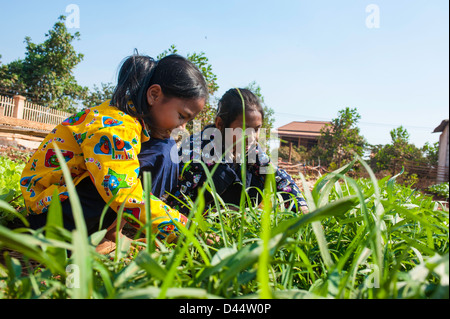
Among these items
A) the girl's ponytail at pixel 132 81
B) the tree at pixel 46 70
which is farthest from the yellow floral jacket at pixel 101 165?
the tree at pixel 46 70

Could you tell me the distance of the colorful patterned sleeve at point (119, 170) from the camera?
4.04ft

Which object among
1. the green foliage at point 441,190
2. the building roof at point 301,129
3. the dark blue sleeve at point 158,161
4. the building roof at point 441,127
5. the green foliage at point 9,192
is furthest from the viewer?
the building roof at point 301,129

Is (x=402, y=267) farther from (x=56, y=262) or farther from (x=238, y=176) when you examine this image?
(x=238, y=176)

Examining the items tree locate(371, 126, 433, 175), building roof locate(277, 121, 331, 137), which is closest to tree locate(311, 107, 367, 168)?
tree locate(371, 126, 433, 175)

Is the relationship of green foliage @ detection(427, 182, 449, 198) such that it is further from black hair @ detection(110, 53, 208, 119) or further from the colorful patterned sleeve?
the colorful patterned sleeve

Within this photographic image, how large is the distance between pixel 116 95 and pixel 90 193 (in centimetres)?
67

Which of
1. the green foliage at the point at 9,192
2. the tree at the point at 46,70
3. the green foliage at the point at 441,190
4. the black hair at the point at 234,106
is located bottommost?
the green foliage at the point at 441,190

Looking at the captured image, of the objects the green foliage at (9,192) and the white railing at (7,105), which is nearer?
the green foliage at (9,192)

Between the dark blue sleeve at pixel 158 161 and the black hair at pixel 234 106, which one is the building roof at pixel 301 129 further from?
the dark blue sleeve at pixel 158 161

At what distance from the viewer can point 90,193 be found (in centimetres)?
162

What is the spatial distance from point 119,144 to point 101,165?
120mm

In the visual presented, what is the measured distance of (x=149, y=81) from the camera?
6.68 ft

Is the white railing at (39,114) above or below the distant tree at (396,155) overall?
above
